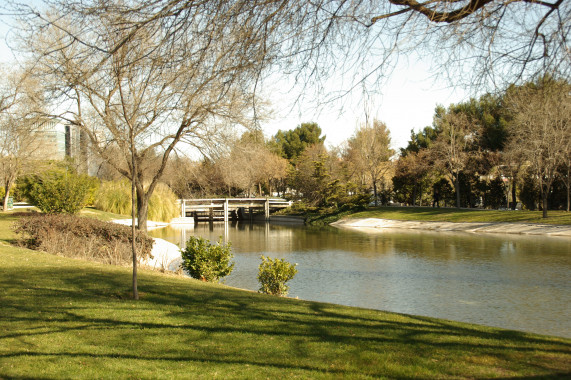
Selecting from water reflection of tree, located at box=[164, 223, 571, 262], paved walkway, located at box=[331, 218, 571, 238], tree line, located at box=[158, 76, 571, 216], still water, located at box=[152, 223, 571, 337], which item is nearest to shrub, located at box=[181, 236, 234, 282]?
still water, located at box=[152, 223, 571, 337]

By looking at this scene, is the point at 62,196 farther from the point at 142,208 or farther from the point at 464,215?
the point at 464,215

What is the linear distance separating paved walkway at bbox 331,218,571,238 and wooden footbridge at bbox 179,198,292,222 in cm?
1087

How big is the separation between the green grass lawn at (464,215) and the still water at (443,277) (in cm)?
509

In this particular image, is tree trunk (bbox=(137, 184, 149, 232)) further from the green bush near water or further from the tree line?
the green bush near water

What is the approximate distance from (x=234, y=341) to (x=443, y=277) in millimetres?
10280

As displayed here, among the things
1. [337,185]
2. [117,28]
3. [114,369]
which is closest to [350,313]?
[114,369]

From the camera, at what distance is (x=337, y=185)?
44.4 metres

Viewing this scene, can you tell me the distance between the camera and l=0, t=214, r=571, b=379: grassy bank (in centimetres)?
421

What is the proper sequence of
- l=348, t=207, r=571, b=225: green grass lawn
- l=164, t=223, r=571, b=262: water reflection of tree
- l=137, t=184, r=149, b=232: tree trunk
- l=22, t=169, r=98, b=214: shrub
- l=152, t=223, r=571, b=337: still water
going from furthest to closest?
1. l=348, t=207, r=571, b=225: green grass lawn
2. l=22, t=169, r=98, b=214: shrub
3. l=137, t=184, r=149, b=232: tree trunk
4. l=164, t=223, r=571, b=262: water reflection of tree
5. l=152, t=223, r=571, b=337: still water

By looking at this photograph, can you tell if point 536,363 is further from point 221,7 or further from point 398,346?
point 221,7

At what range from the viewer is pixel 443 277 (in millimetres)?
13992

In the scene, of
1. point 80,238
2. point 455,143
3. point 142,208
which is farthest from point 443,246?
point 455,143

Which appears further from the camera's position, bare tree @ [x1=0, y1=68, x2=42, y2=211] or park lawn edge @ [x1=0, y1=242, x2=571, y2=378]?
bare tree @ [x1=0, y1=68, x2=42, y2=211]

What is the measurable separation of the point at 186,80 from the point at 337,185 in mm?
39498
